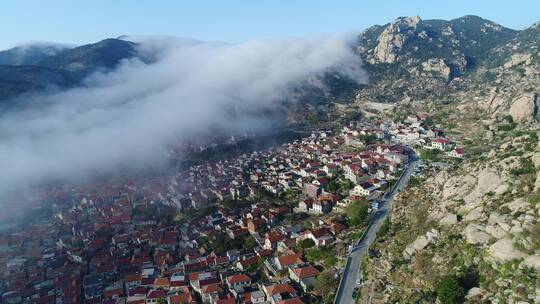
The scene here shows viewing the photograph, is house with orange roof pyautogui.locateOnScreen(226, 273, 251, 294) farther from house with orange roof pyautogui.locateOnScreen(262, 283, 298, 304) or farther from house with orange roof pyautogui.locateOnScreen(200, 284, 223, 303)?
house with orange roof pyautogui.locateOnScreen(262, 283, 298, 304)

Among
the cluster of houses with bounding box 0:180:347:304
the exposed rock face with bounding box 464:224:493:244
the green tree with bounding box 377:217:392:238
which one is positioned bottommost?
the cluster of houses with bounding box 0:180:347:304

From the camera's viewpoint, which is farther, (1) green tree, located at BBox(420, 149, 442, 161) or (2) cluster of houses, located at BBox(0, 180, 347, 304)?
(1) green tree, located at BBox(420, 149, 442, 161)

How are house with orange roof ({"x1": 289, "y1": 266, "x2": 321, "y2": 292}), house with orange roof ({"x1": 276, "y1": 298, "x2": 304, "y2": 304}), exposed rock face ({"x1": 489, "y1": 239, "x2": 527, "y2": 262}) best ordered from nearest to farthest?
exposed rock face ({"x1": 489, "y1": 239, "x2": 527, "y2": 262}) → house with orange roof ({"x1": 276, "y1": 298, "x2": 304, "y2": 304}) → house with orange roof ({"x1": 289, "y1": 266, "x2": 321, "y2": 292})

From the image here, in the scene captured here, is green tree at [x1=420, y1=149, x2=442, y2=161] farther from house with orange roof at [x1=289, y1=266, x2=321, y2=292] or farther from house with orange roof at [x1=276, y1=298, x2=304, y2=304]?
house with orange roof at [x1=276, y1=298, x2=304, y2=304]

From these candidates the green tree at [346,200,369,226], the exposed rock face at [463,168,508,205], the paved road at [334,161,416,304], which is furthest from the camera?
the green tree at [346,200,369,226]

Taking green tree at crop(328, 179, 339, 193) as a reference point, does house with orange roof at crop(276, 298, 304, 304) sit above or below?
above

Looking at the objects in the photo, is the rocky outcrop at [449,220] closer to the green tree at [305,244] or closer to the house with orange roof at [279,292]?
the house with orange roof at [279,292]

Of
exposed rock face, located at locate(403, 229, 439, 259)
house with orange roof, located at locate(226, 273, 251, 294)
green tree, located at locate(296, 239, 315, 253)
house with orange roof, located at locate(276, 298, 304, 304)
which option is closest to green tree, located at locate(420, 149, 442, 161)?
green tree, located at locate(296, 239, 315, 253)

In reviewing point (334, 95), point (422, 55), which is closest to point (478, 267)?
point (334, 95)
